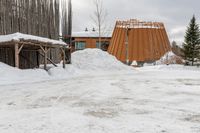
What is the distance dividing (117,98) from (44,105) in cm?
186

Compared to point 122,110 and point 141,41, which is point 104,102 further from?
point 141,41

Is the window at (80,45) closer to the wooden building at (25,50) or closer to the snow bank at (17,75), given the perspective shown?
the wooden building at (25,50)

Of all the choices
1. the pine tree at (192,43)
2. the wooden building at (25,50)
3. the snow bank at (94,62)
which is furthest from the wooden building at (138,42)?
the wooden building at (25,50)

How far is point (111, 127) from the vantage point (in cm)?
406

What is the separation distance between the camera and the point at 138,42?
35.3 metres

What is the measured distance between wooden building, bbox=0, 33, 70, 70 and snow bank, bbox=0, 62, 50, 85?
514mm

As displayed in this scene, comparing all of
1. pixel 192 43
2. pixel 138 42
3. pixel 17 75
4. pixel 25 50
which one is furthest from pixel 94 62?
pixel 192 43

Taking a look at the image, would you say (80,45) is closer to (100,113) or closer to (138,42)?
(138,42)

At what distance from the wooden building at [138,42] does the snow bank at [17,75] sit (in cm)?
2273

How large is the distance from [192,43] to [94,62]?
17.4 m

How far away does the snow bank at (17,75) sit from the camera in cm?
1052

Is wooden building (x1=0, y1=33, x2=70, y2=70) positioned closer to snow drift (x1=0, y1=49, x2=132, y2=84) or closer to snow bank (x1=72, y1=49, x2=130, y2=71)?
snow drift (x1=0, y1=49, x2=132, y2=84)

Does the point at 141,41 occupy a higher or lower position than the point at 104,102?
higher

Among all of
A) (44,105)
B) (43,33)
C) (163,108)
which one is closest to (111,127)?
(163,108)
